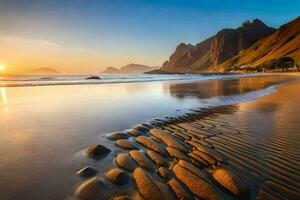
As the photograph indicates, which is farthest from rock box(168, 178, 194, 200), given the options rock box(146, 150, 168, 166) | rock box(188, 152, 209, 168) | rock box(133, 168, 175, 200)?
rock box(188, 152, 209, 168)

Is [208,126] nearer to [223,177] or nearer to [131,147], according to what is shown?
[131,147]

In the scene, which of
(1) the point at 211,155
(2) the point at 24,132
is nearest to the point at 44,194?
(1) the point at 211,155

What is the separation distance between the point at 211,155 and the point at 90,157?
3.42 m

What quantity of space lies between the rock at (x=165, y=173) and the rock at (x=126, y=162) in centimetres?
70

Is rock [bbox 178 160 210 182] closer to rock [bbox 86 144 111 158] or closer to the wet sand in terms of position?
the wet sand

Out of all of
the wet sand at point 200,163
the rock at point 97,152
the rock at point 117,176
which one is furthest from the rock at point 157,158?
the rock at point 97,152

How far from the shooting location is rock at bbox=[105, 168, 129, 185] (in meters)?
5.08

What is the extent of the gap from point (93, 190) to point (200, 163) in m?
2.76

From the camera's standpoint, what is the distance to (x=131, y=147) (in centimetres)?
736

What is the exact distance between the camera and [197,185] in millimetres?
4688

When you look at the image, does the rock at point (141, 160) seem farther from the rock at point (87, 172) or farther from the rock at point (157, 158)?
the rock at point (87, 172)

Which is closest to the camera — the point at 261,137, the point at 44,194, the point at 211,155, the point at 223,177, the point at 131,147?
the point at 44,194

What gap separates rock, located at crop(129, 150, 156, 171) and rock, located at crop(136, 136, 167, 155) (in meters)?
0.56

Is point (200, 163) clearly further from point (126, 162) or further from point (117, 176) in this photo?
point (117, 176)
